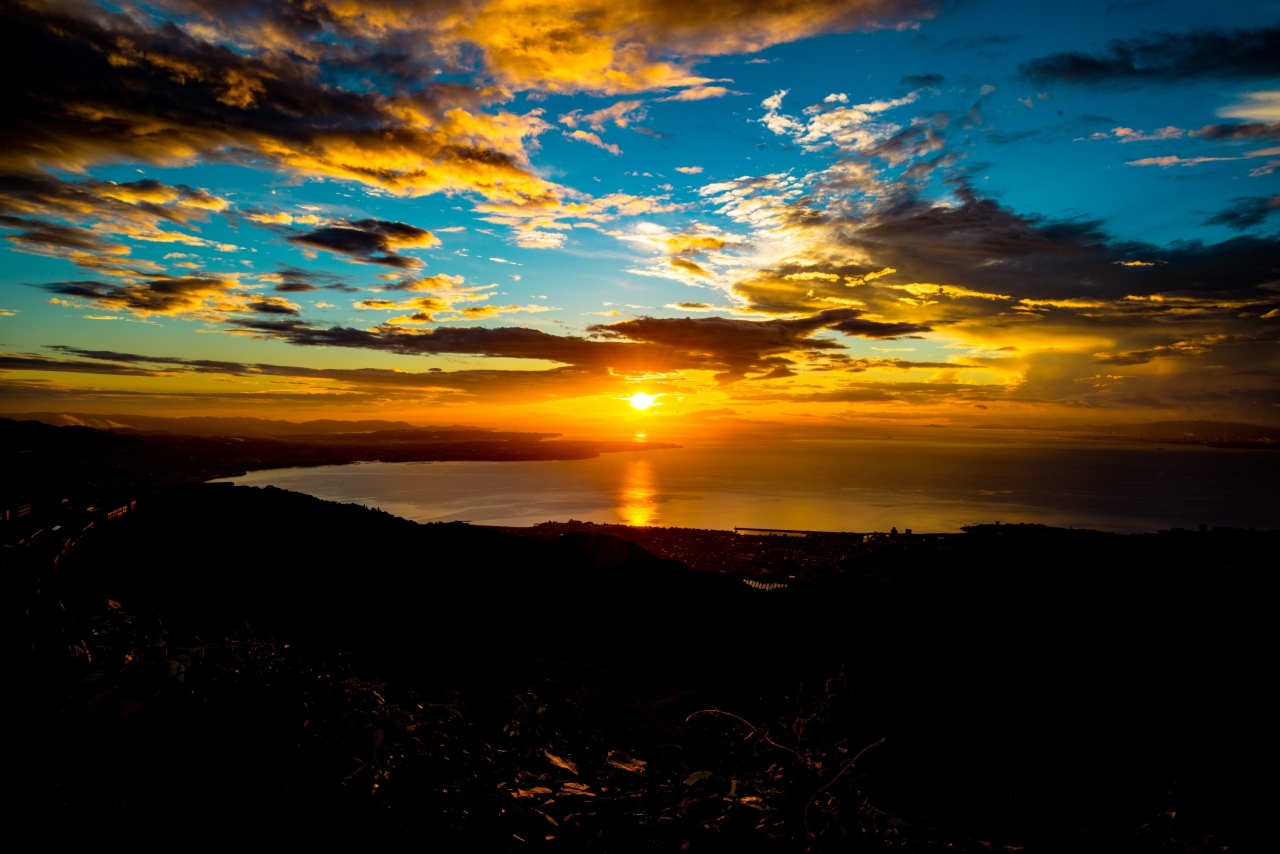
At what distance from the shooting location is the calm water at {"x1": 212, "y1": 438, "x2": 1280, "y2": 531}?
236 ft

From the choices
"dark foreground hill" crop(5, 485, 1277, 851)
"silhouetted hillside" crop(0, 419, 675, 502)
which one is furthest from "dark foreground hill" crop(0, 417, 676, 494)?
"dark foreground hill" crop(5, 485, 1277, 851)

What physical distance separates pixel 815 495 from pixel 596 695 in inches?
3626

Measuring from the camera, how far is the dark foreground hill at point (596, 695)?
10.4 feet

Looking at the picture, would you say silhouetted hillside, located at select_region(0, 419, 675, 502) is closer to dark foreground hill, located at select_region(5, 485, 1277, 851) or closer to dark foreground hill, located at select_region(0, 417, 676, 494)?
dark foreground hill, located at select_region(0, 417, 676, 494)

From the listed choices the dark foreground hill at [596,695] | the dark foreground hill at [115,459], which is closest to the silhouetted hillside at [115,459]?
the dark foreground hill at [115,459]

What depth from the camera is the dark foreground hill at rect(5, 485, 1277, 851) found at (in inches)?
Answer: 125

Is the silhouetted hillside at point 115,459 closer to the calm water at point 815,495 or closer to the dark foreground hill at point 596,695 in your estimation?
the calm water at point 815,495

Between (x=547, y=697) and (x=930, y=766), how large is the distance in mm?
4980

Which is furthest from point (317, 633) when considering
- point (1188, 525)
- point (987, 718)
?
point (1188, 525)

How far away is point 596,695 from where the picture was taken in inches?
381

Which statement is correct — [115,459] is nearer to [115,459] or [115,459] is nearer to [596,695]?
[115,459]

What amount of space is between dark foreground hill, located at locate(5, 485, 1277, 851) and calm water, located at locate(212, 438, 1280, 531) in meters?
48.2

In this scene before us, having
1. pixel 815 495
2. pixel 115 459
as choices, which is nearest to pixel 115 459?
pixel 115 459

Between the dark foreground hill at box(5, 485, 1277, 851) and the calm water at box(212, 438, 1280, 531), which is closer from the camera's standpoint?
the dark foreground hill at box(5, 485, 1277, 851)
